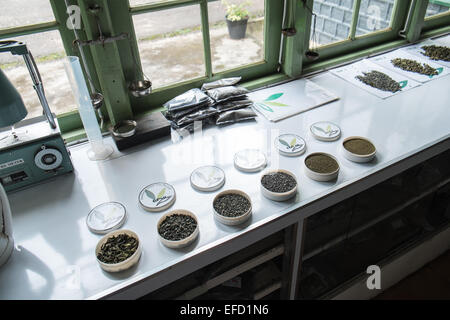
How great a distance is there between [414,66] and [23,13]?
197 cm

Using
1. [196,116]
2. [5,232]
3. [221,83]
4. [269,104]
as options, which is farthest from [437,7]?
[5,232]

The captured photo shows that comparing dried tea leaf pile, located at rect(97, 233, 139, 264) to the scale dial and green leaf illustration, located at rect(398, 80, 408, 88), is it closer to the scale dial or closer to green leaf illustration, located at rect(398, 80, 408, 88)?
the scale dial

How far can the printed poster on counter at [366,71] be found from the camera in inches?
71.5

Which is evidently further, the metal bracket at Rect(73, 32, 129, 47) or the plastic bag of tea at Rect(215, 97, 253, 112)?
the plastic bag of tea at Rect(215, 97, 253, 112)

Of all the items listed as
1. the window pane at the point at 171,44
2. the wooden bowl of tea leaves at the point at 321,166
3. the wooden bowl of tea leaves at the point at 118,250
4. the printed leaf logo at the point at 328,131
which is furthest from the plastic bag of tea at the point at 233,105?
the wooden bowl of tea leaves at the point at 118,250

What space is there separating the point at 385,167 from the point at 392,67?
95 cm

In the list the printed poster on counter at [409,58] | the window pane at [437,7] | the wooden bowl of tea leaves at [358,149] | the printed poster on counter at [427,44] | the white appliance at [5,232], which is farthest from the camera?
the window pane at [437,7]

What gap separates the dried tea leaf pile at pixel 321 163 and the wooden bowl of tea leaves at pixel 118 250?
0.70 meters

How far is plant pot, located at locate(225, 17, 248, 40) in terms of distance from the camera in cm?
181

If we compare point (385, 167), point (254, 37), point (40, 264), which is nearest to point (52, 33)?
point (40, 264)

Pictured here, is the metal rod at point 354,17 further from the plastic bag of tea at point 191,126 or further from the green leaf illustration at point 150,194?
the green leaf illustration at point 150,194

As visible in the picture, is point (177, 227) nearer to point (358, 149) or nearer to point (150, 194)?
point (150, 194)

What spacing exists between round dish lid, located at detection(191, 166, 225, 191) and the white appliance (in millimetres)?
609

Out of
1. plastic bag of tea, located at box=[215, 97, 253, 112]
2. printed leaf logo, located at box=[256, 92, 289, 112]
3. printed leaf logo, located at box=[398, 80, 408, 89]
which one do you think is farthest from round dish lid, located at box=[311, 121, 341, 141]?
printed leaf logo, located at box=[398, 80, 408, 89]
